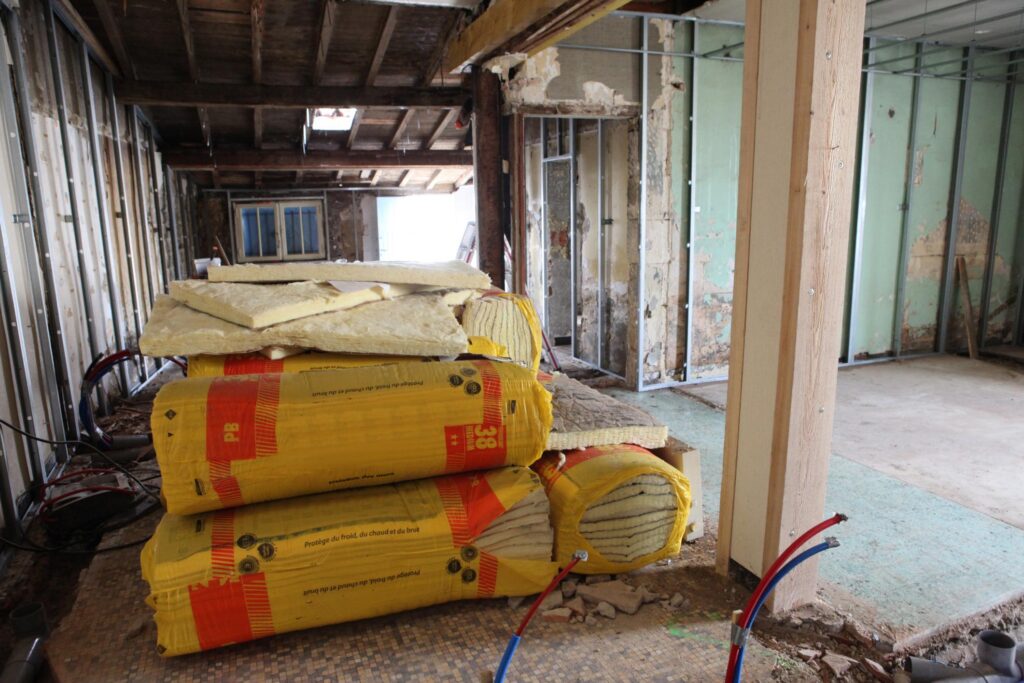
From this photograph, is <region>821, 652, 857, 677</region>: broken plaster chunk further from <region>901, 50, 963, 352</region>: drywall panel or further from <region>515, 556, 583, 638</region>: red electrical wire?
<region>901, 50, 963, 352</region>: drywall panel

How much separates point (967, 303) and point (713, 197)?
310 centimetres

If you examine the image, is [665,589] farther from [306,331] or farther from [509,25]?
[509,25]

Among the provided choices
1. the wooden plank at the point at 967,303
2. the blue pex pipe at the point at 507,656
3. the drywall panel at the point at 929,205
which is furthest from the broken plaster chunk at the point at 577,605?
the wooden plank at the point at 967,303

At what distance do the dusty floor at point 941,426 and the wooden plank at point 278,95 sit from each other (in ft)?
11.4

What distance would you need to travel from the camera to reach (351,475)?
1.92 metres

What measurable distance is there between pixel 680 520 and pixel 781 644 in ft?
1.64

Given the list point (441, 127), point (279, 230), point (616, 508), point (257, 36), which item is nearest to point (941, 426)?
point (616, 508)

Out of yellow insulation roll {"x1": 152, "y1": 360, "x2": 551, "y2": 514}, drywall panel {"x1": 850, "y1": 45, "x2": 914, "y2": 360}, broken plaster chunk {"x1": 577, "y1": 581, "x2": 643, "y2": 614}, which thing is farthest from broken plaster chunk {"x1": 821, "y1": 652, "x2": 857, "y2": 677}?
drywall panel {"x1": 850, "y1": 45, "x2": 914, "y2": 360}

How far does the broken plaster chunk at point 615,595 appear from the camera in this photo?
209cm

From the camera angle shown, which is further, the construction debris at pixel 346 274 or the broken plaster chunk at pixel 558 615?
the construction debris at pixel 346 274

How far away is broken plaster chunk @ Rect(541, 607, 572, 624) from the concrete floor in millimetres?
960

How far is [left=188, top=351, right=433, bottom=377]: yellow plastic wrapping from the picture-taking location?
84.0 inches

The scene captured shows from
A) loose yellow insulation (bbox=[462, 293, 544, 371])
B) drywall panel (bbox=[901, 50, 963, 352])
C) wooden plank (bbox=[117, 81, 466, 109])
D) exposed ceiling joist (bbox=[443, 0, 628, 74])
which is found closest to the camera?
loose yellow insulation (bbox=[462, 293, 544, 371])

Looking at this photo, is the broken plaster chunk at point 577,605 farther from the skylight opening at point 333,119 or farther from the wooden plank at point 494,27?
the skylight opening at point 333,119
